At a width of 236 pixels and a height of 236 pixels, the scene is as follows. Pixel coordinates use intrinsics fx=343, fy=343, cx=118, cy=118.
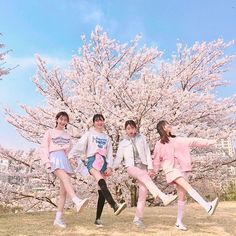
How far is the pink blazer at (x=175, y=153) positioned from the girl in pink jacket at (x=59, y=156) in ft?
4.44

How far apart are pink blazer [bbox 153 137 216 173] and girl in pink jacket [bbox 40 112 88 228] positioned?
135 centimetres

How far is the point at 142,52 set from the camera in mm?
11930

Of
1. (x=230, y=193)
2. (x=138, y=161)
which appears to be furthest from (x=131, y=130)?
(x=230, y=193)

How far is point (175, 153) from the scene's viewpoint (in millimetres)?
5141

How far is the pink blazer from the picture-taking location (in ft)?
16.6

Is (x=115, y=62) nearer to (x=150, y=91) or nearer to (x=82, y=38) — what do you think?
(x=82, y=38)

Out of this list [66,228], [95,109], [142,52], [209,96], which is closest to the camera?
[66,228]

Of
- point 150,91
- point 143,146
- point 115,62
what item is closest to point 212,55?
point 115,62

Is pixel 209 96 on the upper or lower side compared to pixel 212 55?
lower

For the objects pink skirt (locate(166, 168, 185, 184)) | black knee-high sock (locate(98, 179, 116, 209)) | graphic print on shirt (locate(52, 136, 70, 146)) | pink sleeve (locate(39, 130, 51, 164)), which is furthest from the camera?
graphic print on shirt (locate(52, 136, 70, 146))

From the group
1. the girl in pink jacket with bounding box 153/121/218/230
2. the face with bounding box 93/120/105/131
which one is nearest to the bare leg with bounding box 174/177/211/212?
the girl in pink jacket with bounding box 153/121/218/230

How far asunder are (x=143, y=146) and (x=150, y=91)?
148 inches

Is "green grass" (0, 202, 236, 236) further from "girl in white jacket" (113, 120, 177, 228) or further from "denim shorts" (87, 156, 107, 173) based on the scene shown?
"denim shorts" (87, 156, 107, 173)

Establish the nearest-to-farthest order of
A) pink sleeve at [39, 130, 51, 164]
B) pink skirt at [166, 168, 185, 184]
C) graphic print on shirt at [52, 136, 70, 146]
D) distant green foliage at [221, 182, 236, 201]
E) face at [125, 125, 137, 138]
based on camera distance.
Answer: pink skirt at [166, 168, 185, 184]
pink sleeve at [39, 130, 51, 164]
graphic print on shirt at [52, 136, 70, 146]
face at [125, 125, 137, 138]
distant green foliage at [221, 182, 236, 201]
